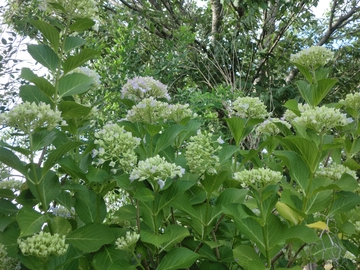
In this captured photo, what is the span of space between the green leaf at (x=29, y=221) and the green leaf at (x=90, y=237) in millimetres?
55

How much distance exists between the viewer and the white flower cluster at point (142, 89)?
0.92 meters

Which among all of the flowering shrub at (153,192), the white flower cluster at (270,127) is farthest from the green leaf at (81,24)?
the white flower cluster at (270,127)

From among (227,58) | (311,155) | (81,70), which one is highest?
(81,70)

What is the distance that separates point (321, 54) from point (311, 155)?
31 cm

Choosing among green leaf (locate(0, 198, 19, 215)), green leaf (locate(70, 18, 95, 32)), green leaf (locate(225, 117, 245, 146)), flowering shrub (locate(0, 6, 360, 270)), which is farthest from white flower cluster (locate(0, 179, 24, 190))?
green leaf (locate(225, 117, 245, 146))

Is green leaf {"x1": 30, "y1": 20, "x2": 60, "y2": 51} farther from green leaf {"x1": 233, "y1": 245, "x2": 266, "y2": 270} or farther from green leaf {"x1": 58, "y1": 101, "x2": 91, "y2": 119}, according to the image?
green leaf {"x1": 233, "y1": 245, "x2": 266, "y2": 270}

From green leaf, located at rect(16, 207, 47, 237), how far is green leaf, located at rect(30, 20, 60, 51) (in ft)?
1.07

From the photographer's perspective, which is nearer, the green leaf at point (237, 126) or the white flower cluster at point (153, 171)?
the white flower cluster at point (153, 171)

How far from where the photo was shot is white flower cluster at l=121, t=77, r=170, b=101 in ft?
3.01

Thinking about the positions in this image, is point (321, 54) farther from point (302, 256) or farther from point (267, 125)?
point (302, 256)

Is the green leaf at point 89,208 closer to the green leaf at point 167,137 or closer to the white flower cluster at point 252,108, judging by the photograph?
the green leaf at point 167,137

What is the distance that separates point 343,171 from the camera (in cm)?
81

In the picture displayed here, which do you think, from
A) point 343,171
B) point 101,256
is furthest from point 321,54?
point 101,256

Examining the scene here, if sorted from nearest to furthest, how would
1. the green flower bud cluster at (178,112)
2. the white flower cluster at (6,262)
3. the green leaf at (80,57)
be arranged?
the white flower cluster at (6,262) < the green leaf at (80,57) < the green flower bud cluster at (178,112)
